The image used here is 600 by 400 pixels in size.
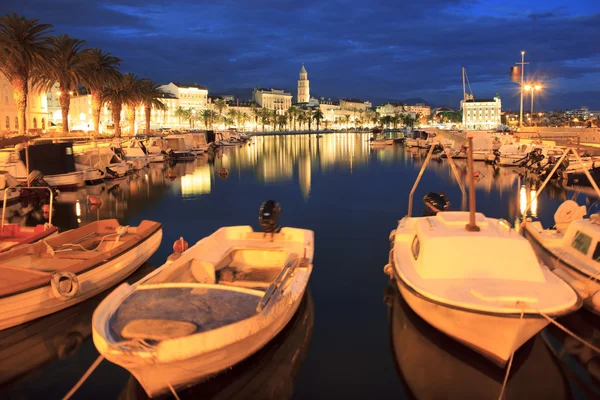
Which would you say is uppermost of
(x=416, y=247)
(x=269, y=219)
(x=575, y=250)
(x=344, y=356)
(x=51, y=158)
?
(x=51, y=158)

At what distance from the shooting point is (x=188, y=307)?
8430mm

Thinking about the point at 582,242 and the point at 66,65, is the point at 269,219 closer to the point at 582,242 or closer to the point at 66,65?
the point at 582,242

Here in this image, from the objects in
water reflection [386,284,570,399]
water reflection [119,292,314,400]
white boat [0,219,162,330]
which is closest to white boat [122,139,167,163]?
white boat [0,219,162,330]

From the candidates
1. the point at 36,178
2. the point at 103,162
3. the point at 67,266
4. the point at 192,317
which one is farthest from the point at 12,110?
Result: the point at 192,317

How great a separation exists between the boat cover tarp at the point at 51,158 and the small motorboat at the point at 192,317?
1009 inches

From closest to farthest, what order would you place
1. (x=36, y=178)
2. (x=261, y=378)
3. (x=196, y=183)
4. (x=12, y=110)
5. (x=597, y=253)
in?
(x=261, y=378) → (x=597, y=253) → (x=36, y=178) → (x=196, y=183) → (x=12, y=110)

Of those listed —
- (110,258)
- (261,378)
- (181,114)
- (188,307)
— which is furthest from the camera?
(181,114)

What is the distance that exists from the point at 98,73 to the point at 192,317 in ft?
177

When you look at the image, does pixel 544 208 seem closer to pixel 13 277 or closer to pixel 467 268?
pixel 467 268

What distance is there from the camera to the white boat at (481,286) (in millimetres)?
8172

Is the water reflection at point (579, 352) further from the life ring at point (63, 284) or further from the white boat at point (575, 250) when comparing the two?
the life ring at point (63, 284)

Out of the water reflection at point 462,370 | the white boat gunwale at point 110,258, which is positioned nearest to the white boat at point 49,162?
the white boat gunwale at point 110,258

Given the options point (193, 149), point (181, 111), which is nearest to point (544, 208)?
point (193, 149)

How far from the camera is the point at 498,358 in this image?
847 centimetres
